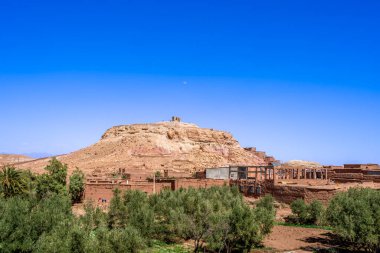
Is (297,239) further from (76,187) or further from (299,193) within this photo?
(76,187)

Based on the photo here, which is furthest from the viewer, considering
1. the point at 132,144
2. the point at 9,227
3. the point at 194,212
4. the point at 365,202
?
the point at 132,144

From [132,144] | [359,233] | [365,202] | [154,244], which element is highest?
[132,144]

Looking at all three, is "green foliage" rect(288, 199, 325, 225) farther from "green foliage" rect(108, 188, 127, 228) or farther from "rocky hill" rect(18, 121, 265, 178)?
"rocky hill" rect(18, 121, 265, 178)

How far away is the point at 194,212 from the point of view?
25.5 metres

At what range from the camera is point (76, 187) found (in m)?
36.3

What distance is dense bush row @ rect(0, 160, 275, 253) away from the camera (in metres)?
16.0

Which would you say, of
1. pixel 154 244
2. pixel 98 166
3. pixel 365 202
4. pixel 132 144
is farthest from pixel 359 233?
pixel 132 144

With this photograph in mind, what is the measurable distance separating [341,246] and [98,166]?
44.3 m

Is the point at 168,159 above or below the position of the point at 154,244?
above

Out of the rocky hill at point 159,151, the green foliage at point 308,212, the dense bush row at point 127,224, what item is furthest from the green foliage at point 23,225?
the rocky hill at point 159,151

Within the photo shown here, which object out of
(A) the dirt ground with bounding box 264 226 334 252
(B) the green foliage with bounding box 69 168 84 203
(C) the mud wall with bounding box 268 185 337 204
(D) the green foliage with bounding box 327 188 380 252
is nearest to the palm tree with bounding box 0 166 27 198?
(B) the green foliage with bounding box 69 168 84 203

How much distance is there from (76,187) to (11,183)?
7369 mm

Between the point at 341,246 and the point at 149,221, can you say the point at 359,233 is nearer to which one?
the point at 341,246

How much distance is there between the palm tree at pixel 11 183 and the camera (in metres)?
29.5
